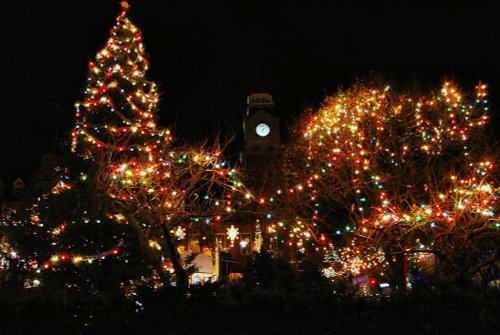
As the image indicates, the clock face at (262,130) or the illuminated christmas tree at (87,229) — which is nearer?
the illuminated christmas tree at (87,229)

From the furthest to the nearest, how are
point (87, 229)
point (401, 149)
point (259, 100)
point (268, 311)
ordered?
point (259, 100) < point (401, 149) < point (87, 229) < point (268, 311)

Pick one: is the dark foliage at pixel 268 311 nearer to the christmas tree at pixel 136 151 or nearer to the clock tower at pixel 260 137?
the christmas tree at pixel 136 151

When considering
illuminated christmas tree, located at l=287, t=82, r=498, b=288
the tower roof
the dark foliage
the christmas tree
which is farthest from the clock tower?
the dark foliage

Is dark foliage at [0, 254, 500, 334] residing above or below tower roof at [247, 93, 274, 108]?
below

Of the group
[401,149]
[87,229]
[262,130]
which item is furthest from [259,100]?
[87,229]

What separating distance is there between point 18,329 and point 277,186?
13133 millimetres

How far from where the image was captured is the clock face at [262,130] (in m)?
43.4

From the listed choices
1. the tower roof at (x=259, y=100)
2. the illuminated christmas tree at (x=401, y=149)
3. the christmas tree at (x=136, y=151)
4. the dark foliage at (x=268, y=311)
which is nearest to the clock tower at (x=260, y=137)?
the tower roof at (x=259, y=100)

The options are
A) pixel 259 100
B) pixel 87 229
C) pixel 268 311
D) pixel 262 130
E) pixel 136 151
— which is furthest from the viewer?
pixel 259 100

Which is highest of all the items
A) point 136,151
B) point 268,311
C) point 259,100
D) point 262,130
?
point 259,100

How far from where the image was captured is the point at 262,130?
43656 millimetres

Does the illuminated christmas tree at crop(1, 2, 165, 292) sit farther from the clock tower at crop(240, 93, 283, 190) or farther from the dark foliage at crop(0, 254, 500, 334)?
the clock tower at crop(240, 93, 283, 190)

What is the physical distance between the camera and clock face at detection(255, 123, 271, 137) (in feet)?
143

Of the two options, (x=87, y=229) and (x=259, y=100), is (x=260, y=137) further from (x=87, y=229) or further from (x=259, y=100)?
(x=87, y=229)
